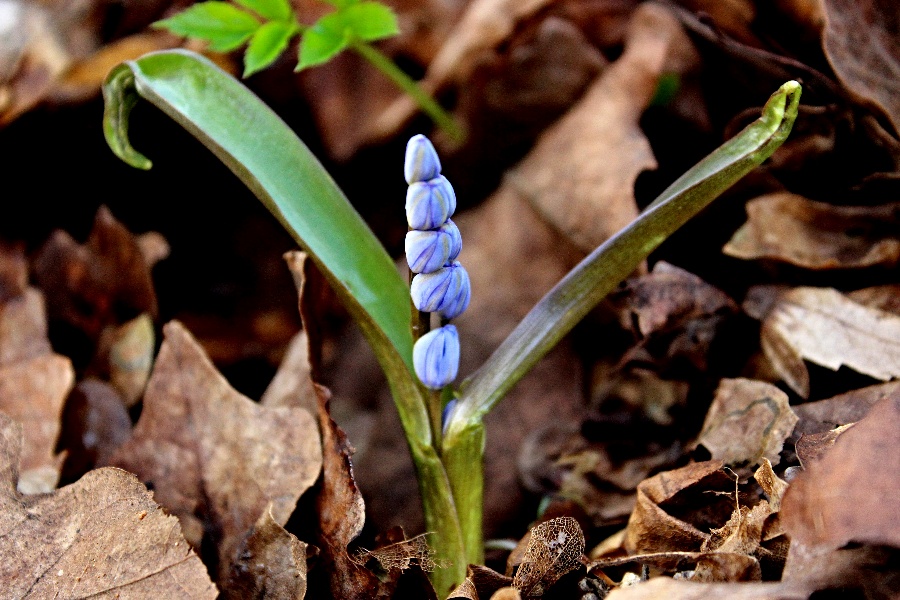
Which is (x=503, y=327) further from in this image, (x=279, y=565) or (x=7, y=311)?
(x=7, y=311)

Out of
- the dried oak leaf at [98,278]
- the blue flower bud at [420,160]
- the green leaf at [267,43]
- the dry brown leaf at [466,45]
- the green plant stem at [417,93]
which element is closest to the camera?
the blue flower bud at [420,160]

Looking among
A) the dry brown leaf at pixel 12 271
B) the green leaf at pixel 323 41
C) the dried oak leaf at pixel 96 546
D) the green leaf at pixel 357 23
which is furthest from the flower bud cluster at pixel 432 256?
the dry brown leaf at pixel 12 271

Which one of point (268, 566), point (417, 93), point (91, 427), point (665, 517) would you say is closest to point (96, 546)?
point (268, 566)

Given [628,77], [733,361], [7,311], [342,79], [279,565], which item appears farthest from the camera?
[342,79]

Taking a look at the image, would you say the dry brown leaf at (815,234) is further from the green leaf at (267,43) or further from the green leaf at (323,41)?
the green leaf at (267,43)

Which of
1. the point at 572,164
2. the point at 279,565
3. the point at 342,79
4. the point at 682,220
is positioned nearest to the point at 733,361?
the point at 682,220

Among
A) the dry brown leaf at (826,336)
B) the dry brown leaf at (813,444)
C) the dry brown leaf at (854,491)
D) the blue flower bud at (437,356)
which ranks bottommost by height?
the dry brown leaf at (826,336)

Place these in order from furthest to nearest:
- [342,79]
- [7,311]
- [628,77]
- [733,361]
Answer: [342,79] → [628,77] → [7,311] → [733,361]
